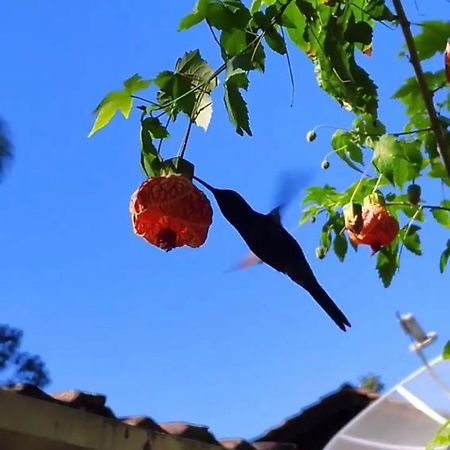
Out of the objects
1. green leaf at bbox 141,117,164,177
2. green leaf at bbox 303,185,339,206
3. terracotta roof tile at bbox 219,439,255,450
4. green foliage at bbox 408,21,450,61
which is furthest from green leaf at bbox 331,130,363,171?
terracotta roof tile at bbox 219,439,255,450

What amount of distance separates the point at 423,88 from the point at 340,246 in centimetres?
56

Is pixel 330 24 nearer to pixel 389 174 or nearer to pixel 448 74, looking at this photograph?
pixel 448 74

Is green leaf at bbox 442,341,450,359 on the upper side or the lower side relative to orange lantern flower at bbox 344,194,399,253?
lower

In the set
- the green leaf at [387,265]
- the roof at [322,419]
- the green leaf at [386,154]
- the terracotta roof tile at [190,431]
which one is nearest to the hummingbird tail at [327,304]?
the green leaf at [386,154]

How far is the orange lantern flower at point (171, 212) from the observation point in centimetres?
80

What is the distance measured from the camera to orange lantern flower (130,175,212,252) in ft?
2.62

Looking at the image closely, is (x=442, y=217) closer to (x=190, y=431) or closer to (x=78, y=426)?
(x=78, y=426)

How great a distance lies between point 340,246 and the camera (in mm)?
1343

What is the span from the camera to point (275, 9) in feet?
3.01

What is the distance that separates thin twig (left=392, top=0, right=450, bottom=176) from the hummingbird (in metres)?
0.14

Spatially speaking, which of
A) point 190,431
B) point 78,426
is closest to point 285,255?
point 78,426

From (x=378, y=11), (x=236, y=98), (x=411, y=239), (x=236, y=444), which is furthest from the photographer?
(x=236, y=444)

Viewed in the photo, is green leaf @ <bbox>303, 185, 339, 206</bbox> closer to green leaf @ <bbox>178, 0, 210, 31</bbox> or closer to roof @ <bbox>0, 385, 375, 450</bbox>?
green leaf @ <bbox>178, 0, 210, 31</bbox>

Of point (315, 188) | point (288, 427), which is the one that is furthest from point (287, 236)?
point (288, 427)
